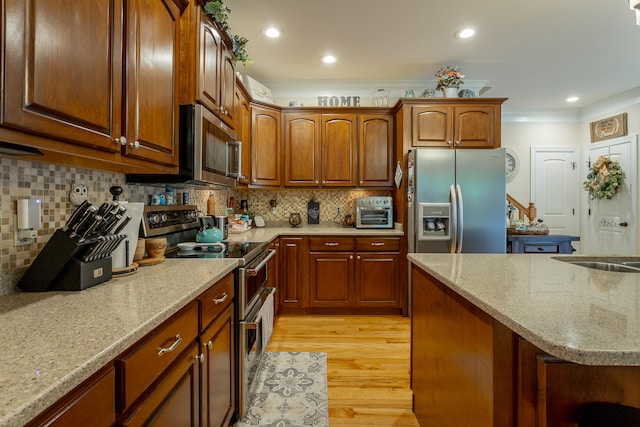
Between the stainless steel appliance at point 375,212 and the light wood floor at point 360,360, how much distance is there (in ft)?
3.31

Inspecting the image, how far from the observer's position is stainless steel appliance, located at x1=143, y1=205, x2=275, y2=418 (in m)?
1.67

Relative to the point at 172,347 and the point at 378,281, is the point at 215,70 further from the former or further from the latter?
the point at 378,281

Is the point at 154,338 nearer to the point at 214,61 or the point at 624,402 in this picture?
the point at 624,402

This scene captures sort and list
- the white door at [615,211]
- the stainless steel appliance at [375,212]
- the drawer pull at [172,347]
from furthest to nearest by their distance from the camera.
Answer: the white door at [615,211] → the stainless steel appliance at [375,212] → the drawer pull at [172,347]

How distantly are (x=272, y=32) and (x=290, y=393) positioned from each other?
9.35 ft

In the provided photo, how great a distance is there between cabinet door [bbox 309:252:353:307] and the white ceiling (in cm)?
207

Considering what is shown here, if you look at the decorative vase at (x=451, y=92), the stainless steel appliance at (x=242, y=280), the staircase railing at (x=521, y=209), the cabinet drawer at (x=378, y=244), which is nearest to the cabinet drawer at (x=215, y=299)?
the stainless steel appliance at (x=242, y=280)

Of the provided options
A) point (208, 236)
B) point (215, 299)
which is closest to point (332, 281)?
point (208, 236)

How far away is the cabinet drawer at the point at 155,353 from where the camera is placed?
0.74m

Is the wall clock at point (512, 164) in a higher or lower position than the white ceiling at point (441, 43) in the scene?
lower

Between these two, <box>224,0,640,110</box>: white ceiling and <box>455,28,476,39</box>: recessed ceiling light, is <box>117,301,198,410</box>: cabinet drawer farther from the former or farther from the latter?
<box>455,28,476,39</box>: recessed ceiling light

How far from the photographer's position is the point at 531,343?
31.9 inches

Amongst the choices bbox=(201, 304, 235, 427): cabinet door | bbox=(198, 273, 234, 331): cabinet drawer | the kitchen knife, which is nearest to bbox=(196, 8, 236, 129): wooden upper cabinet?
the kitchen knife

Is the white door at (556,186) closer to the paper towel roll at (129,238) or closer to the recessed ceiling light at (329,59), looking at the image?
the recessed ceiling light at (329,59)
